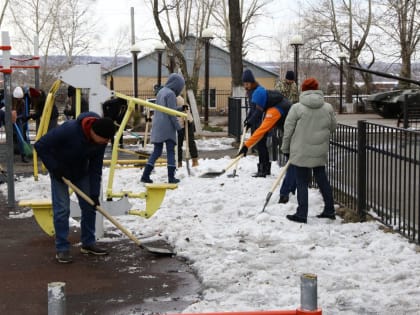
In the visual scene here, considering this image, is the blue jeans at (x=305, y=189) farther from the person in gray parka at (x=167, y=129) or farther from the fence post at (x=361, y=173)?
the person in gray parka at (x=167, y=129)

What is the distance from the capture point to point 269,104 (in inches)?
358

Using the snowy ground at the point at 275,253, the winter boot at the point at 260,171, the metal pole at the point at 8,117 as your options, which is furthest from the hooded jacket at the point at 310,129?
the metal pole at the point at 8,117

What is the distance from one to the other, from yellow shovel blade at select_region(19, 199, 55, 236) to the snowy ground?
0.94 meters

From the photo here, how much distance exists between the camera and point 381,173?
7.24m

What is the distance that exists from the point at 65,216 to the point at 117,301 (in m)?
1.42

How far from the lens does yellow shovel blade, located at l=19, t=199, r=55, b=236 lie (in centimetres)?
701

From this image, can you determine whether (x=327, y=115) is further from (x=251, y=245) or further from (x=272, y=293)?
(x=272, y=293)

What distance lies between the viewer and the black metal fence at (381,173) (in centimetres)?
648

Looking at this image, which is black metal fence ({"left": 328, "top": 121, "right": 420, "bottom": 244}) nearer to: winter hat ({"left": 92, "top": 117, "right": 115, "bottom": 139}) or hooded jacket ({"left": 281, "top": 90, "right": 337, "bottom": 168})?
hooded jacket ({"left": 281, "top": 90, "right": 337, "bottom": 168})

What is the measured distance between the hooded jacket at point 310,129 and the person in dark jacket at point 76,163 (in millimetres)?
2254

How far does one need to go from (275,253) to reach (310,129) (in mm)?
1832

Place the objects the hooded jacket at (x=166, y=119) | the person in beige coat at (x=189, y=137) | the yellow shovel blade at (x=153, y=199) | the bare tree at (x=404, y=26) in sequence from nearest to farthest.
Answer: the yellow shovel blade at (x=153, y=199) → the hooded jacket at (x=166, y=119) → the person in beige coat at (x=189, y=137) → the bare tree at (x=404, y=26)

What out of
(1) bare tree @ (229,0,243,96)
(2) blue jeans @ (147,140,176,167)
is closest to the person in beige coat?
(2) blue jeans @ (147,140,176,167)

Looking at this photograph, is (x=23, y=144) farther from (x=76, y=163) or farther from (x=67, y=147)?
(x=67, y=147)
